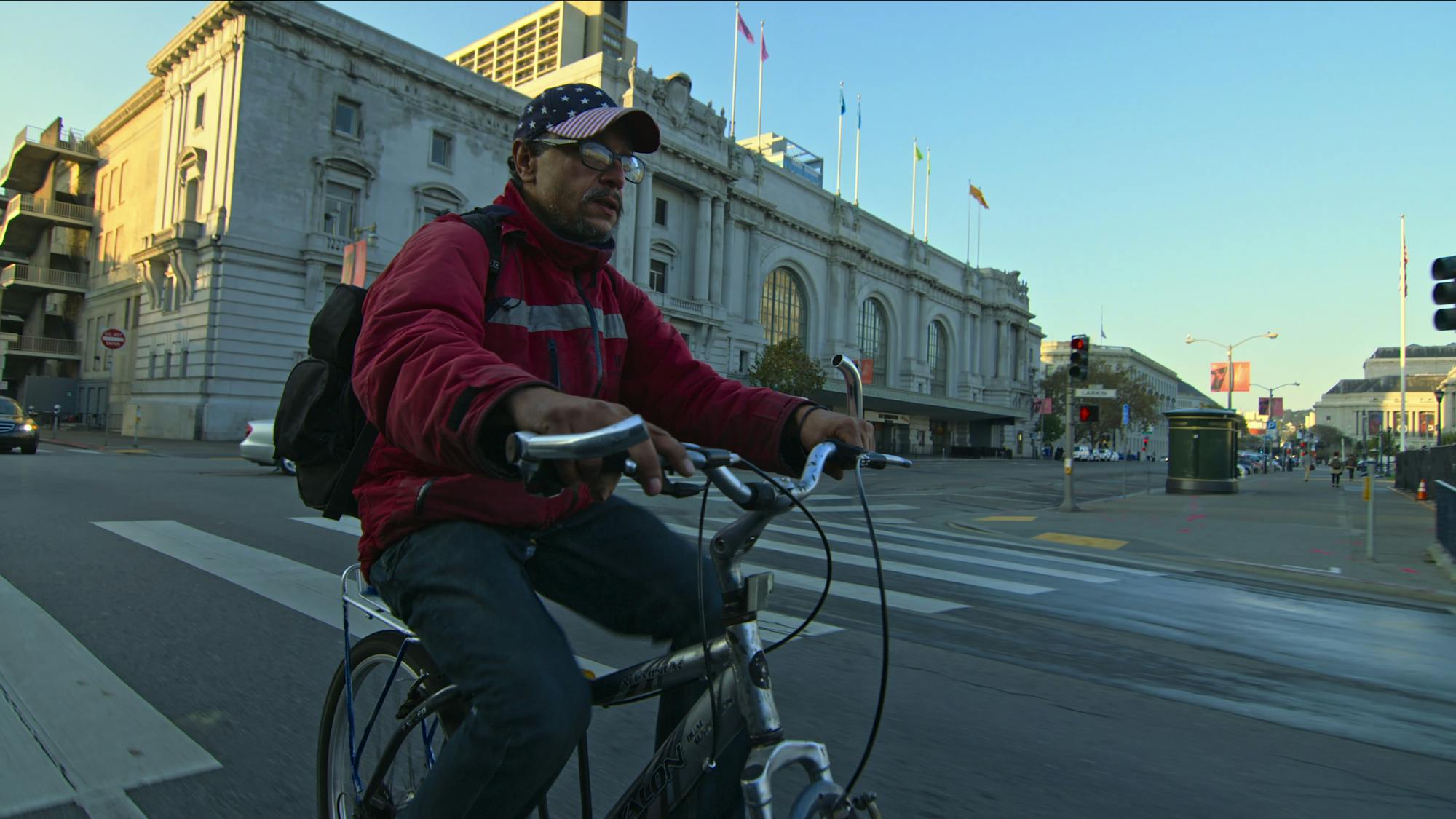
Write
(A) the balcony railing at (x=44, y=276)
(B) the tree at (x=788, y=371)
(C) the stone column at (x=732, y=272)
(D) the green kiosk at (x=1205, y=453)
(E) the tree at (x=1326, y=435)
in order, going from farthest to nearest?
(E) the tree at (x=1326, y=435), (C) the stone column at (x=732, y=272), (A) the balcony railing at (x=44, y=276), (B) the tree at (x=788, y=371), (D) the green kiosk at (x=1205, y=453)

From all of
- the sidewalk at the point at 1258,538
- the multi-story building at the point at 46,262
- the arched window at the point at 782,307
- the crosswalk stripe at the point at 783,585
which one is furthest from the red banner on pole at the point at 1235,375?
the multi-story building at the point at 46,262

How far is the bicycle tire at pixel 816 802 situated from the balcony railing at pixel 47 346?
55.9 meters

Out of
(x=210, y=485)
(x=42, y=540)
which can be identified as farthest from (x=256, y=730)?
(x=210, y=485)

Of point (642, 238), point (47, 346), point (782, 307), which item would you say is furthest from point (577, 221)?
point (47, 346)

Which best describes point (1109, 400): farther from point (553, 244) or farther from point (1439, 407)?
point (553, 244)

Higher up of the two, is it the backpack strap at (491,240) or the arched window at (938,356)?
the arched window at (938,356)

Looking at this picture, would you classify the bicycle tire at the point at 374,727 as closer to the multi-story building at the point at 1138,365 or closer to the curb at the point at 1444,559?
the curb at the point at 1444,559

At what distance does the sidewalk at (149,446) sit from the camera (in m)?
21.5

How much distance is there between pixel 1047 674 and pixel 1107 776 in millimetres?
1341

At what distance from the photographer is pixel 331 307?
1.87 metres

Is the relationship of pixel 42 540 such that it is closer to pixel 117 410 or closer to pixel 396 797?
pixel 396 797

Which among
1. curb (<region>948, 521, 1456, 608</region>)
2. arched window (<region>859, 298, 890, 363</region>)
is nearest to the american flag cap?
curb (<region>948, 521, 1456, 608</region>)

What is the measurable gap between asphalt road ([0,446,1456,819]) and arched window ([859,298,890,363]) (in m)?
58.6

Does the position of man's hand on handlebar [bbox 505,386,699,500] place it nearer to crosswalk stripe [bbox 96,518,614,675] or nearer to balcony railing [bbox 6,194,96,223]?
crosswalk stripe [bbox 96,518,614,675]
